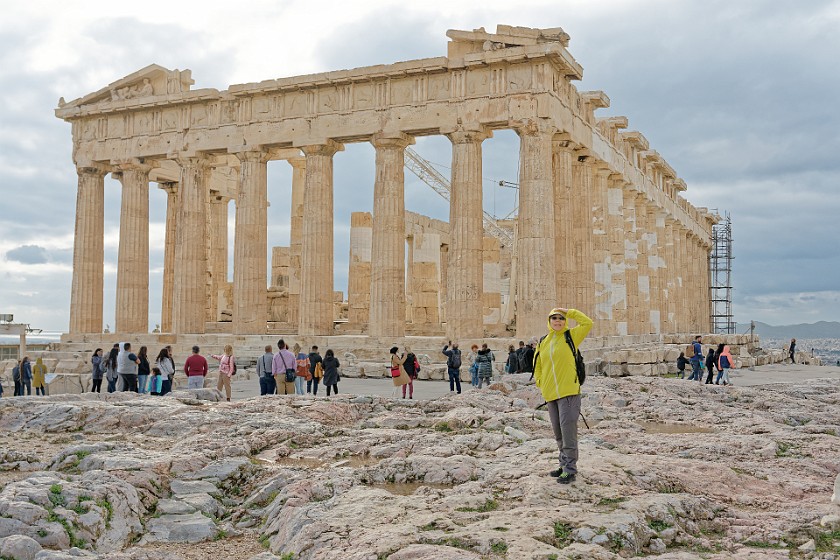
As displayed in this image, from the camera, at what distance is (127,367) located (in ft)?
57.8

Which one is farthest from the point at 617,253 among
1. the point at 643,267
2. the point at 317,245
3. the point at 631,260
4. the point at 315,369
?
the point at 315,369

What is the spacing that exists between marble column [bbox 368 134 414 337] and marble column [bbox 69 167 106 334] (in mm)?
13759

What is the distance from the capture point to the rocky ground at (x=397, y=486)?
243 inches

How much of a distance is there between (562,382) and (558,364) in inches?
7.0

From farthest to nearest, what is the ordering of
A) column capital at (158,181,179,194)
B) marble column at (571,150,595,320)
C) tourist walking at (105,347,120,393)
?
column capital at (158,181,179,194)
marble column at (571,150,595,320)
tourist walking at (105,347,120,393)

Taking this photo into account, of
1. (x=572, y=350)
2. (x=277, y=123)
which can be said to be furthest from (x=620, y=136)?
(x=572, y=350)

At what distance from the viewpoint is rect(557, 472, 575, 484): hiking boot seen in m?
7.21

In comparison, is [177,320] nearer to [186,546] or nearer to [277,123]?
[277,123]

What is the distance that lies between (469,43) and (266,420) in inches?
765

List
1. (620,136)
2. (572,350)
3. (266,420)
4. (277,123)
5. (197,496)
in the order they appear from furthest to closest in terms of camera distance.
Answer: (620,136), (277,123), (266,420), (197,496), (572,350)

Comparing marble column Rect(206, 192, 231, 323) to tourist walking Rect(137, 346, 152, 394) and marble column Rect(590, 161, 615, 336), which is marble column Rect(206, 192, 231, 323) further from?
tourist walking Rect(137, 346, 152, 394)

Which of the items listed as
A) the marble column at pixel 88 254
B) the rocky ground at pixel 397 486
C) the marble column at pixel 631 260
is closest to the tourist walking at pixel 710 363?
the rocky ground at pixel 397 486

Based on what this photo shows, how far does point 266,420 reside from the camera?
12.0 metres

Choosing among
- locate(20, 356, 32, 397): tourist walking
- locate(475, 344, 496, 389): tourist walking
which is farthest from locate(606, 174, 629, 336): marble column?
locate(20, 356, 32, 397): tourist walking
